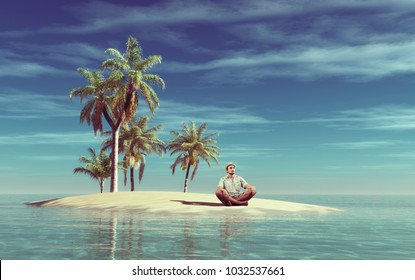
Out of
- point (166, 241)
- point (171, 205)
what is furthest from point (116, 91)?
point (166, 241)

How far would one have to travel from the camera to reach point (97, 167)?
64688 millimetres

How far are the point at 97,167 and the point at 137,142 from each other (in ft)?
24.6

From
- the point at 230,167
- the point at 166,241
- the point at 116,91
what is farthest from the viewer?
the point at 116,91

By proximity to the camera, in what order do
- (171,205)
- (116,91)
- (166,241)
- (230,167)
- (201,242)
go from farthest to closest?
(116,91) < (171,205) < (230,167) < (166,241) < (201,242)

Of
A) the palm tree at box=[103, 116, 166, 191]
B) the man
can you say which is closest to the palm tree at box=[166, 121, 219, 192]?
the palm tree at box=[103, 116, 166, 191]

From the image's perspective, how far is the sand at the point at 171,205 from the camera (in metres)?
28.0

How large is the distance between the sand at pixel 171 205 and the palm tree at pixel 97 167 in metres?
24.6

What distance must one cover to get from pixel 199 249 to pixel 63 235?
18.0ft

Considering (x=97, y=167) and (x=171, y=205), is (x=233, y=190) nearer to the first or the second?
(x=171, y=205)

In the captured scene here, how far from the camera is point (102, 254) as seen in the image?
12.1m

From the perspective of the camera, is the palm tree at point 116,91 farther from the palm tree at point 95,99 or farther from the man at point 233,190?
the man at point 233,190

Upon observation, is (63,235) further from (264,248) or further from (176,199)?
(176,199)
